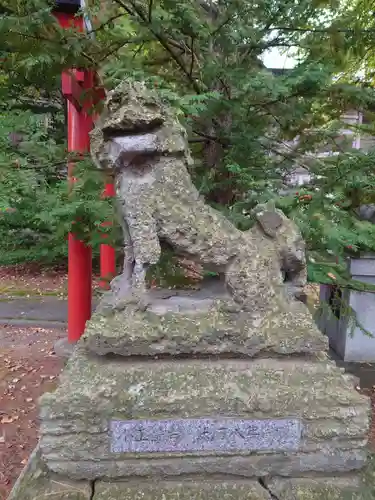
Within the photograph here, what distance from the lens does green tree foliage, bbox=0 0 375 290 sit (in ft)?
9.62

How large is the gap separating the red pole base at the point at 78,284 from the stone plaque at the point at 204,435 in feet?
10.3

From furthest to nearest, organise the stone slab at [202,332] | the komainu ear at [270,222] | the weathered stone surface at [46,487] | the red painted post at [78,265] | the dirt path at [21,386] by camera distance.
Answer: the red painted post at [78,265] → the dirt path at [21,386] → the komainu ear at [270,222] → the stone slab at [202,332] → the weathered stone surface at [46,487]

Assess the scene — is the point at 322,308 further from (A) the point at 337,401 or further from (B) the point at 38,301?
(B) the point at 38,301

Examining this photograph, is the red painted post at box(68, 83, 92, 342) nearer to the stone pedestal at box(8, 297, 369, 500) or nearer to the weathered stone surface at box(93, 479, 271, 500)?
the stone pedestal at box(8, 297, 369, 500)

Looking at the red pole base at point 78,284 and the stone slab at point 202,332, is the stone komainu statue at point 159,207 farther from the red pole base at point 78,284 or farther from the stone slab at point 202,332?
the red pole base at point 78,284

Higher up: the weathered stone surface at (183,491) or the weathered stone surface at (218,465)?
the weathered stone surface at (218,465)

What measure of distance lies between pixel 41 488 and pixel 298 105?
3.17 m

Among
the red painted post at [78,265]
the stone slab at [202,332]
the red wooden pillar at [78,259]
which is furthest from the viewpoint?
the red painted post at [78,265]

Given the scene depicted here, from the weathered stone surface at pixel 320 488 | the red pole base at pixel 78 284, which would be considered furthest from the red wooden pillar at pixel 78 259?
the weathered stone surface at pixel 320 488

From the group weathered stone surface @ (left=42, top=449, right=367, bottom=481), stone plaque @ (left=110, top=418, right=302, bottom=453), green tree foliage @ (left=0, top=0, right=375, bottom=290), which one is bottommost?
weathered stone surface @ (left=42, top=449, right=367, bottom=481)

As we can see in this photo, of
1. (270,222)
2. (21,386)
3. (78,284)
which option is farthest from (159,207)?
(21,386)

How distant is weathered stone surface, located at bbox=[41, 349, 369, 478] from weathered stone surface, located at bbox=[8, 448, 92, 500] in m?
0.05

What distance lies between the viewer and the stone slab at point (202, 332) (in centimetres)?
208

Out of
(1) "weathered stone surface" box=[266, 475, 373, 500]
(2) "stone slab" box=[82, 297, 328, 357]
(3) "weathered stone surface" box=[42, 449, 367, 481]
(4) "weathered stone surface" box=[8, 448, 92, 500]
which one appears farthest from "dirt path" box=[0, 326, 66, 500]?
(1) "weathered stone surface" box=[266, 475, 373, 500]
